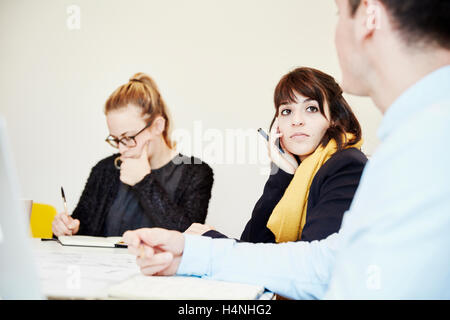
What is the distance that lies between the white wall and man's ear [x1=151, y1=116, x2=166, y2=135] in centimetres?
10

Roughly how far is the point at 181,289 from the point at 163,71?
2094mm

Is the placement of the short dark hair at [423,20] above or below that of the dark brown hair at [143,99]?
above

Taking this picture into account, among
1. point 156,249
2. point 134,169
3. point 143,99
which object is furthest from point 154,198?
point 156,249

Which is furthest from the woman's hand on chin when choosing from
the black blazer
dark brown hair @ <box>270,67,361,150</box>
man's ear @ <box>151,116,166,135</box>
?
man's ear @ <box>151,116,166,135</box>

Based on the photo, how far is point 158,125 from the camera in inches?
96.5

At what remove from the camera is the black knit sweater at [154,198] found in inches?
80.2

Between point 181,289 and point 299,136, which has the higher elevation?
point 299,136

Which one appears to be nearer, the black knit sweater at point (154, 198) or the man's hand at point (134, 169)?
the black knit sweater at point (154, 198)

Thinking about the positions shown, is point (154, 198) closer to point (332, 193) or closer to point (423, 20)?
point (332, 193)

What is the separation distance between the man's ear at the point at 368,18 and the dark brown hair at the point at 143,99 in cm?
185

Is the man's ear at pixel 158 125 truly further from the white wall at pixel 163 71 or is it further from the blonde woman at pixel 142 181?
the white wall at pixel 163 71

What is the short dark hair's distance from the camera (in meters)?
0.61

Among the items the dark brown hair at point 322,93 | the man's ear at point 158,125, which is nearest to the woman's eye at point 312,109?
the dark brown hair at point 322,93

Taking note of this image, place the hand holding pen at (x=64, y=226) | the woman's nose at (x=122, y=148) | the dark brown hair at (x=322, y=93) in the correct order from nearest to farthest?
the dark brown hair at (x=322, y=93), the hand holding pen at (x=64, y=226), the woman's nose at (x=122, y=148)
